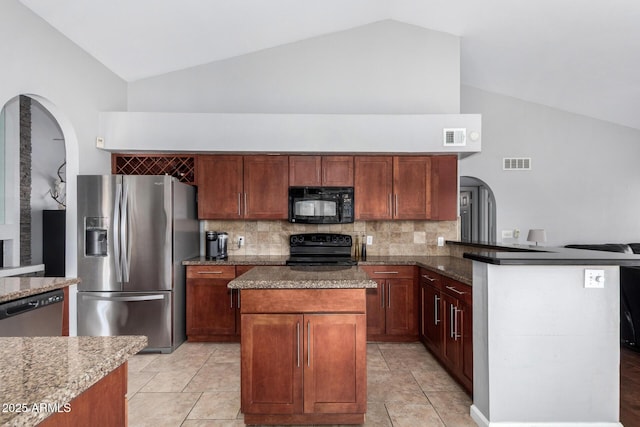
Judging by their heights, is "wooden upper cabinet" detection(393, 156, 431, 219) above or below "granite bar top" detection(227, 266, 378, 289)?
above

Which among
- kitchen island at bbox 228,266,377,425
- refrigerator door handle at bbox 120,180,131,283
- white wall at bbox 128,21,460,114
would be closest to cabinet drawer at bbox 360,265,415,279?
kitchen island at bbox 228,266,377,425

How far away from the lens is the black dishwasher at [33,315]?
1.82 metres

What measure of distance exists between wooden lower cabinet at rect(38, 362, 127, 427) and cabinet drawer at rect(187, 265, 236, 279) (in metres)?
2.57

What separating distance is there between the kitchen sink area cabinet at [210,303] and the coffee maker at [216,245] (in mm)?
335

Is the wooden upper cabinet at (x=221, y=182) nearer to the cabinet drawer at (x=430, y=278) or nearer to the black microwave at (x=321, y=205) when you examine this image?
the black microwave at (x=321, y=205)

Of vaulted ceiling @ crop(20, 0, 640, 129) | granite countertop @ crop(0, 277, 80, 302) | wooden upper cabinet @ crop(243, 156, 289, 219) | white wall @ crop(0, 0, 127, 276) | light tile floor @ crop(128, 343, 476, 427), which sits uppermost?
vaulted ceiling @ crop(20, 0, 640, 129)

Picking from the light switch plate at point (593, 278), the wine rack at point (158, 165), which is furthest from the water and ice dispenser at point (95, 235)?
the light switch plate at point (593, 278)

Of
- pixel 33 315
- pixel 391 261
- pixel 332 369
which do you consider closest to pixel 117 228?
pixel 33 315

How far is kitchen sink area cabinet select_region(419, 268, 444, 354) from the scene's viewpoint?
10.0 ft

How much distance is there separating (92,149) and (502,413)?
4.32 metres

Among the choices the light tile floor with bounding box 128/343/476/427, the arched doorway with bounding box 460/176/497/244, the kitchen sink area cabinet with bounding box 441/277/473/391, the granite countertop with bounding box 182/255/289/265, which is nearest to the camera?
the light tile floor with bounding box 128/343/476/427

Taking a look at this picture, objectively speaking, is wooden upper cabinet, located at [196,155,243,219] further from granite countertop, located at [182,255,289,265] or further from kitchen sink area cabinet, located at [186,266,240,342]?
kitchen sink area cabinet, located at [186,266,240,342]

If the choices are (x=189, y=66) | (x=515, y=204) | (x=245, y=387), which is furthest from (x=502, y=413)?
(x=189, y=66)

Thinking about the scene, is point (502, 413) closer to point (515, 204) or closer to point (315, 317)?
point (315, 317)
